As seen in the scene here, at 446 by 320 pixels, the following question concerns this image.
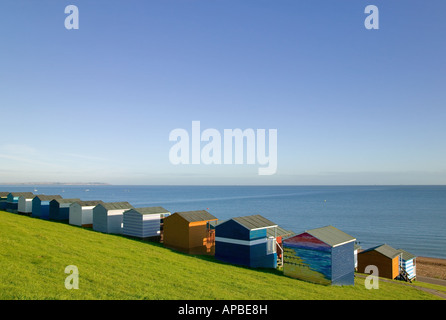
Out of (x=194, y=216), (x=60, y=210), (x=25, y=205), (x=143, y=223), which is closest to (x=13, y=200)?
(x=25, y=205)

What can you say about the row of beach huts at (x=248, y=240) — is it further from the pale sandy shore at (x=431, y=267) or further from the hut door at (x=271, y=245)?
the pale sandy shore at (x=431, y=267)

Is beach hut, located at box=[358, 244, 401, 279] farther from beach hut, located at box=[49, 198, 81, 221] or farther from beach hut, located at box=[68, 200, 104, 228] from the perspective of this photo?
beach hut, located at box=[49, 198, 81, 221]

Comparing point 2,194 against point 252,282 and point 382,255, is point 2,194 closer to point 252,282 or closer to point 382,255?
point 252,282

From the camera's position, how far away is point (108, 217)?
42.4 m

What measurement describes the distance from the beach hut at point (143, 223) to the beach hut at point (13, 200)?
27.9 metres

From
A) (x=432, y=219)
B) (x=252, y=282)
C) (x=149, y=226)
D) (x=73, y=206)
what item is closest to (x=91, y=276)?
(x=252, y=282)

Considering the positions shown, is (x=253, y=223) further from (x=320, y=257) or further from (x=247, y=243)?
(x=320, y=257)

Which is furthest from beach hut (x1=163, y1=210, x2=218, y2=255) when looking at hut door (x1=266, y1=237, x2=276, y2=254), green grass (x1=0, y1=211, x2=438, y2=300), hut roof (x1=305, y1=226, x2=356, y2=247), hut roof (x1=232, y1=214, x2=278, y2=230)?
hut roof (x1=305, y1=226, x2=356, y2=247)

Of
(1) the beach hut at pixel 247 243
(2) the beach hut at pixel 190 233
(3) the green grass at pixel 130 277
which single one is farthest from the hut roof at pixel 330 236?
(2) the beach hut at pixel 190 233

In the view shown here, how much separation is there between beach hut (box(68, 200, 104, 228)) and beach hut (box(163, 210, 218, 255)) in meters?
15.4

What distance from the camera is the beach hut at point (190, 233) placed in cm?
3569

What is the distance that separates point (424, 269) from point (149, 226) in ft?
149

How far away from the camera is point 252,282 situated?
23328 mm

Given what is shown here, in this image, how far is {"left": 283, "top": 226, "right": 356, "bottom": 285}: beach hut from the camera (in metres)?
26.2
